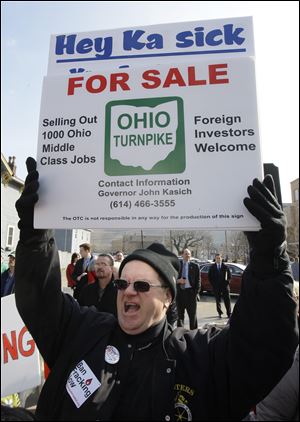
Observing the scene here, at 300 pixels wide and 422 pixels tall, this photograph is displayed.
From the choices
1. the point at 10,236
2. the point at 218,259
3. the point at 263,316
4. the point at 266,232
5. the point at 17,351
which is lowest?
the point at 17,351

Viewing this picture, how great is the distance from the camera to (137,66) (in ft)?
6.03

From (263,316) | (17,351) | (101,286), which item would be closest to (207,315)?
(101,286)

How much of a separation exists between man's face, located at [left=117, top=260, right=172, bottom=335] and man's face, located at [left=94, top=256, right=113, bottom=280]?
7.75ft

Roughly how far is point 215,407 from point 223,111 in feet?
4.83

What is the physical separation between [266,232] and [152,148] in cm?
73

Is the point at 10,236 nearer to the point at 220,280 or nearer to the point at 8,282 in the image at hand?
the point at 8,282

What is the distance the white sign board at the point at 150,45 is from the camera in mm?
1808

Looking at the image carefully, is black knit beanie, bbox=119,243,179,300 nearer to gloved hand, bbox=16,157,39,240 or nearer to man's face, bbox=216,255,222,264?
gloved hand, bbox=16,157,39,240

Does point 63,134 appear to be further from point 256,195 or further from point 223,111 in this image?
point 256,195

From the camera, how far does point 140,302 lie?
5.81 feet

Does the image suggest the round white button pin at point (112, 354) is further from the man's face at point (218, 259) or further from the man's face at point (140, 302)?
the man's face at point (218, 259)

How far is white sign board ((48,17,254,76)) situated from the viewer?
1.81m

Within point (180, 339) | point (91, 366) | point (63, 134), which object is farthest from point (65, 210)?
point (180, 339)

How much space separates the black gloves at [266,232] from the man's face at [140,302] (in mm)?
597
